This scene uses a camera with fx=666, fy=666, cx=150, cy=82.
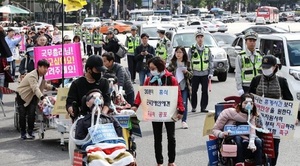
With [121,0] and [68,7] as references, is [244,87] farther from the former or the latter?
[121,0]

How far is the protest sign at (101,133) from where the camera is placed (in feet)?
23.0

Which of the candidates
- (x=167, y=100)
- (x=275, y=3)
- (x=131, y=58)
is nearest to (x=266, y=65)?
(x=167, y=100)

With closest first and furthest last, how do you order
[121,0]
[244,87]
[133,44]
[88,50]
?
1. [244,87]
2. [133,44]
3. [88,50]
4. [121,0]

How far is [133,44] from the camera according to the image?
21.6 meters

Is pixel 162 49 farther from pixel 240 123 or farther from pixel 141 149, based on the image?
pixel 240 123

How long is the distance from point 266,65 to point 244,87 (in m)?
2.71

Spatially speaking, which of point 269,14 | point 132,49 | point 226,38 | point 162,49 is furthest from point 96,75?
point 269,14

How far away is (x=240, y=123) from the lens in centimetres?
836

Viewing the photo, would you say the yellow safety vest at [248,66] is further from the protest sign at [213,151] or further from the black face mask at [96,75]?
the black face mask at [96,75]

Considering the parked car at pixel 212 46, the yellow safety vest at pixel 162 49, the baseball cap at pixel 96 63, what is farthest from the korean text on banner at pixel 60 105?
the parked car at pixel 212 46

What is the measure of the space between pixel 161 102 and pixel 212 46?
13.0 meters

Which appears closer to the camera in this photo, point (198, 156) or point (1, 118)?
point (198, 156)

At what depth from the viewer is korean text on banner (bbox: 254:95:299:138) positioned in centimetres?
858

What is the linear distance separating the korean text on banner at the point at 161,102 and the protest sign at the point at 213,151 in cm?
127
